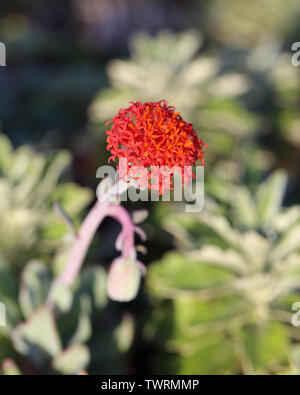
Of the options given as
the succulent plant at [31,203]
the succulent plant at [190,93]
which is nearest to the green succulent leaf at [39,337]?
the succulent plant at [31,203]

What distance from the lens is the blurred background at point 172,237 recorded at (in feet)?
2.65

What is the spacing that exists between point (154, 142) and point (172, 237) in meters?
0.61

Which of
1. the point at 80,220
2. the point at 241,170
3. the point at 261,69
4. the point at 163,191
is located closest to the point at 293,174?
the point at 261,69

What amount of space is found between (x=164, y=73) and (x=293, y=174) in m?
0.61

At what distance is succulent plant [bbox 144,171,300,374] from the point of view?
0.84 m

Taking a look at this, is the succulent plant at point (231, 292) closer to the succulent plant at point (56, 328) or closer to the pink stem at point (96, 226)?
the succulent plant at point (56, 328)

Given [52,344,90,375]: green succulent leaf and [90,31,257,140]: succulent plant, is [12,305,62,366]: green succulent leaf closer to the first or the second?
[52,344,90,375]: green succulent leaf

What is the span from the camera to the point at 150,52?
1.62 meters

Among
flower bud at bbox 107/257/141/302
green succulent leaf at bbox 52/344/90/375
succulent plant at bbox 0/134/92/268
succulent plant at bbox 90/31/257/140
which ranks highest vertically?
succulent plant at bbox 90/31/257/140

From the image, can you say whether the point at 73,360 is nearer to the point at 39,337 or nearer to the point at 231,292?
the point at 39,337

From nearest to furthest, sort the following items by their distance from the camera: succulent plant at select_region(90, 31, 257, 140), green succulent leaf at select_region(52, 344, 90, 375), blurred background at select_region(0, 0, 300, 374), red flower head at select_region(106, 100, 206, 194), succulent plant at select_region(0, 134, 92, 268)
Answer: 1. red flower head at select_region(106, 100, 206, 194)
2. green succulent leaf at select_region(52, 344, 90, 375)
3. blurred background at select_region(0, 0, 300, 374)
4. succulent plant at select_region(0, 134, 92, 268)
5. succulent plant at select_region(90, 31, 257, 140)

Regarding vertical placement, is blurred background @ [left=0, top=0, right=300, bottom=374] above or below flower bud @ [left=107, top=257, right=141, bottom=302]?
above

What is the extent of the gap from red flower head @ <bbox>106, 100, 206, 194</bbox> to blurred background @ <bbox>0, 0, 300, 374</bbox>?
0.88ft

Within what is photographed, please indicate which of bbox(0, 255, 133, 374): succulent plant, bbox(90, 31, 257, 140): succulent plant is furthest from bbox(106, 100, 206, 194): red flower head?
bbox(90, 31, 257, 140): succulent plant
